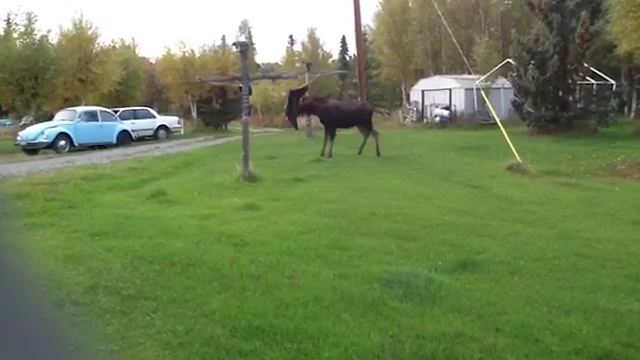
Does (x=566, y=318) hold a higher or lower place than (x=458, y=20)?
lower

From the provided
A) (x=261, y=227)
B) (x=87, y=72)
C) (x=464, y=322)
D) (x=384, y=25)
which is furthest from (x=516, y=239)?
(x=384, y=25)

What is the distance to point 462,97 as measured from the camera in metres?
46.1

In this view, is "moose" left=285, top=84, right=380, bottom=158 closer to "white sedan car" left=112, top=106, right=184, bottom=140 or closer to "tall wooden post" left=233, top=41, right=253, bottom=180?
"tall wooden post" left=233, top=41, right=253, bottom=180

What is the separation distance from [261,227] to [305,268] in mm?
2485

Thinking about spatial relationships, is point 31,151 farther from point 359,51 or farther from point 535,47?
point 535,47

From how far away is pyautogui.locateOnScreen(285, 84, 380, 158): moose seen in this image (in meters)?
23.1

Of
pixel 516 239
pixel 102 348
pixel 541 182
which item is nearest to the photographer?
pixel 102 348

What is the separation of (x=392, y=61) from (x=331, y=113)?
36.4 m

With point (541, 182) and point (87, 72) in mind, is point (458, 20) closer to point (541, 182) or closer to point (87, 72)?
point (87, 72)

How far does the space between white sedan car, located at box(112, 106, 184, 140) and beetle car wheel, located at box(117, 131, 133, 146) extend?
1105 millimetres

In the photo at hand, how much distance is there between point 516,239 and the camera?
9.62 meters

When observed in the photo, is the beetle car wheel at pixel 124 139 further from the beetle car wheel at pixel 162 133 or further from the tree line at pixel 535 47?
the tree line at pixel 535 47

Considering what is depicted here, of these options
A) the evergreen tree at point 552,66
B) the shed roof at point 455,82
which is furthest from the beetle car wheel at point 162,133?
the shed roof at point 455,82

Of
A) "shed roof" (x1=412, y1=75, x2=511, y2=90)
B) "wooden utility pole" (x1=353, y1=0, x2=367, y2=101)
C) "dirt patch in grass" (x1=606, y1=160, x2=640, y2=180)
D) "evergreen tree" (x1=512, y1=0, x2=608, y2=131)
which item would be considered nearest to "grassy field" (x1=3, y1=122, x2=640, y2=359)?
"dirt patch in grass" (x1=606, y1=160, x2=640, y2=180)
